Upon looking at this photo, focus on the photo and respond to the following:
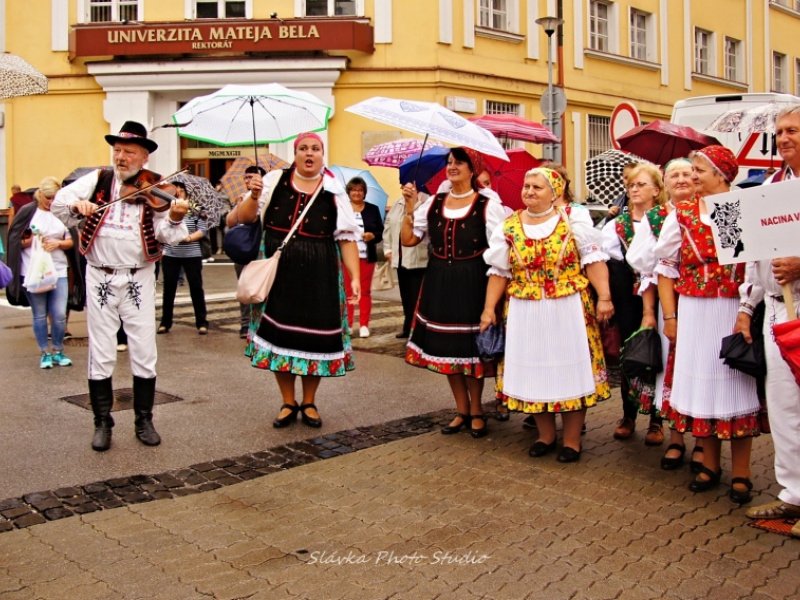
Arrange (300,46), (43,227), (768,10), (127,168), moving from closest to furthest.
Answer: (127,168)
(43,227)
(300,46)
(768,10)

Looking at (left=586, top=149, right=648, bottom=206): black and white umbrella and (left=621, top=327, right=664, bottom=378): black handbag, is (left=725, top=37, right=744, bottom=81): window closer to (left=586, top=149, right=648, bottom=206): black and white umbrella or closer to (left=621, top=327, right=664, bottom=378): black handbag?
(left=586, top=149, right=648, bottom=206): black and white umbrella

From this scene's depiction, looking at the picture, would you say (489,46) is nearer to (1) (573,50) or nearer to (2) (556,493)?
(1) (573,50)

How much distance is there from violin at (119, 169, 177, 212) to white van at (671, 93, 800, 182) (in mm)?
7411

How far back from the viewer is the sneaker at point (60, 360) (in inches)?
332

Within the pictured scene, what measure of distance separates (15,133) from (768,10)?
927 inches

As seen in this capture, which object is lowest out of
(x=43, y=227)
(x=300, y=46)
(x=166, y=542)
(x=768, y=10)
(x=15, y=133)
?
(x=166, y=542)

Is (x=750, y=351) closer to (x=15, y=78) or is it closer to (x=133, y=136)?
(x=133, y=136)

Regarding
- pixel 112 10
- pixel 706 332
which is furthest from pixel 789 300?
pixel 112 10

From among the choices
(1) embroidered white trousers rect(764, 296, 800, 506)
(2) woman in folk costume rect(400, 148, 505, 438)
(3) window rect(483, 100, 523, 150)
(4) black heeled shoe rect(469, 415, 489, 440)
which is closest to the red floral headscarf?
(1) embroidered white trousers rect(764, 296, 800, 506)

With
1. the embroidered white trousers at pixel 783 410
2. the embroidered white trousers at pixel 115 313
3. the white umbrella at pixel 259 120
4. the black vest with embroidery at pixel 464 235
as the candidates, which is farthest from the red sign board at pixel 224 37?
the embroidered white trousers at pixel 783 410

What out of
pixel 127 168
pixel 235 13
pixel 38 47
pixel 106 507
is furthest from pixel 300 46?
pixel 106 507

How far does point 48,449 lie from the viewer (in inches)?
217

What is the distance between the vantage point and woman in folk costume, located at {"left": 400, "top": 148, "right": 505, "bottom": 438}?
5816mm

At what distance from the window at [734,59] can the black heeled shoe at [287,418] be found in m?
25.1
